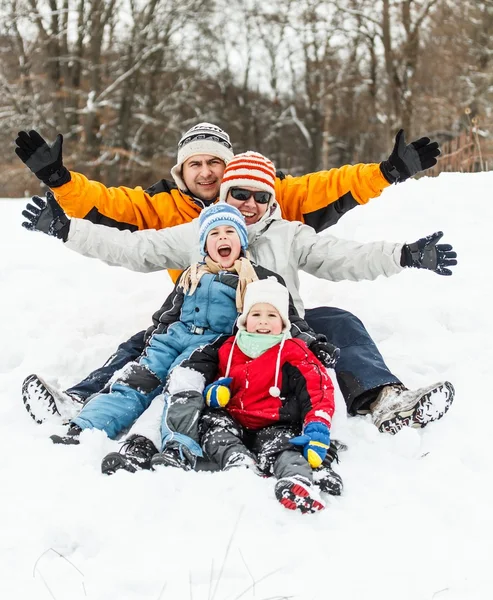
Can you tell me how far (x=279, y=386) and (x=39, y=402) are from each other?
3.56 feet

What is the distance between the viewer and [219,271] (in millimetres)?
2941

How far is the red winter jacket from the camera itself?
8.05 feet

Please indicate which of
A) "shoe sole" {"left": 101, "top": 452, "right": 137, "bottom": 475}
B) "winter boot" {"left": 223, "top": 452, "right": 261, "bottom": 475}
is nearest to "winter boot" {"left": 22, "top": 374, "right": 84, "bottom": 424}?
"shoe sole" {"left": 101, "top": 452, "right": 137, "bottom": 475}

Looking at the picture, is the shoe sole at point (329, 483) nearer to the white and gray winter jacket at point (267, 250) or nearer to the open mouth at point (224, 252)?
the white and gray winter jacket at point (267, 250)

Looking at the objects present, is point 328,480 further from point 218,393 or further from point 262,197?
point 262,197

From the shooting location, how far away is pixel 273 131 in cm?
2142

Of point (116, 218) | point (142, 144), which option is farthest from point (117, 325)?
point (142, 144)

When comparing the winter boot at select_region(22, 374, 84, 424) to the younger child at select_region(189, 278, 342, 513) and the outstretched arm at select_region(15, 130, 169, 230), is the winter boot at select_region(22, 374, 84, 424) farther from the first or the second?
the outstretched arm at select_region(15, 130, 169, 230)

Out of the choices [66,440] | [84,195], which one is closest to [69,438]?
[66,440]

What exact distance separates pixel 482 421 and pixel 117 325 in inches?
95.8

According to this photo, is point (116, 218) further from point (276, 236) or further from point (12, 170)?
point (12, 170)

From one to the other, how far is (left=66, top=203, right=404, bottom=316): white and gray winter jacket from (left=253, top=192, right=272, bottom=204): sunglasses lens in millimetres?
55

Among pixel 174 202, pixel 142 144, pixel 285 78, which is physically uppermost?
pixel 285 78

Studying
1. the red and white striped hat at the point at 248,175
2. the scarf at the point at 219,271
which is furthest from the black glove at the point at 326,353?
the red and white striped hat at the point at 248,175
